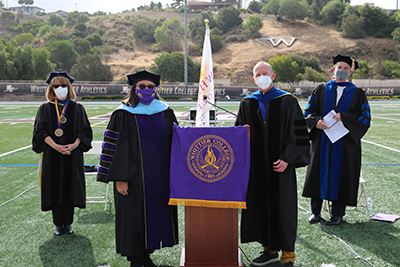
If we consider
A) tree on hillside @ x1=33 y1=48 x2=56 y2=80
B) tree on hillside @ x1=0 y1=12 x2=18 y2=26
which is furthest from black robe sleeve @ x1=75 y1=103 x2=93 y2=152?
tree on hillside @ x1=0 y1=12 x2=18 y2=26

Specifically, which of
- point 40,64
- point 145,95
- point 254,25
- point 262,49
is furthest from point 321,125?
point 254,25

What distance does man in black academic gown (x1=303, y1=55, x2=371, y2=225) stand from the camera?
3.99 meters

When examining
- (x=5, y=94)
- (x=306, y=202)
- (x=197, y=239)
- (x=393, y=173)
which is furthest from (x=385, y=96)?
(x=5, y=94)

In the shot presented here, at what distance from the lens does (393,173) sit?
250 inches

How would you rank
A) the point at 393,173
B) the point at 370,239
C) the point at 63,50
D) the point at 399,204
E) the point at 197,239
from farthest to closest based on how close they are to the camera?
1. the point at 63,50
2. the point at 393,173
3. the point at 399,204
4. the point at 370,239
5. the point at 197,239

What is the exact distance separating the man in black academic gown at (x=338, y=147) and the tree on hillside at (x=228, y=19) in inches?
3384

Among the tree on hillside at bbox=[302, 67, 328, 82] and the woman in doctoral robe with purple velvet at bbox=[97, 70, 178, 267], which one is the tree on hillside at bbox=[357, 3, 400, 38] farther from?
the woman in doctoral robe with purple velvet at bbox=[97, 70, 178, 267]

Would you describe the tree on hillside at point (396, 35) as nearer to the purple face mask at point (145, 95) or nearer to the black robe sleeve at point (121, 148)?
the purple face mask at point (145, 95)

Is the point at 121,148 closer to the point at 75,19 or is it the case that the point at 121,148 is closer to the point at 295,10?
the point at 295,10

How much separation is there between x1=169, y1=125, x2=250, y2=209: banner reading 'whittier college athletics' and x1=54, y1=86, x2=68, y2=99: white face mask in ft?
5.88

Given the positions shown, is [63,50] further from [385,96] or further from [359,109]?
[359,109]

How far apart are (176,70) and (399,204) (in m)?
48.5

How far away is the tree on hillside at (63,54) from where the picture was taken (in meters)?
66.5

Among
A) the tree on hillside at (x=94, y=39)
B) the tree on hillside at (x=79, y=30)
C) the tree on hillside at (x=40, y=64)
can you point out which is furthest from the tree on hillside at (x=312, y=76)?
the tree on hillside at (x=79, y=30)
